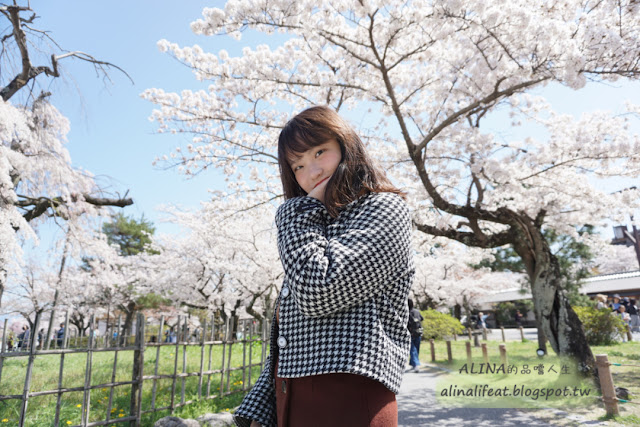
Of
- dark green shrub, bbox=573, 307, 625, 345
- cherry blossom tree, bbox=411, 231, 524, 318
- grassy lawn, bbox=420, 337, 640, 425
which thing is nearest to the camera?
grassy lawn, bbox=420, 337, 640, 425

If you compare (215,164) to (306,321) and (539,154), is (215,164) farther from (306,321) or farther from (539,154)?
(306,321)

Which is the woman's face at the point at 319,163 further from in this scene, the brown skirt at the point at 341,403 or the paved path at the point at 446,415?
the paved path at the point at 446,415

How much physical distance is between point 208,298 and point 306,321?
19670 mm

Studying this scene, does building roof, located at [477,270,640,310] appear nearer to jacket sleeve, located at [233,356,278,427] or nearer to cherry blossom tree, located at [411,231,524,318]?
cherry blossom tree, located at [411,231,524,318]

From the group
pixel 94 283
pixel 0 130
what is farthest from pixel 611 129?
pixel 94 283

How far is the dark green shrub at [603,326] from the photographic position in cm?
1166

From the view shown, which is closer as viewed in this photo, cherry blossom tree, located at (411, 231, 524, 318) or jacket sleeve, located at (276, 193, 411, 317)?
jacket sleeve, located at (276, 193, 411, 317)

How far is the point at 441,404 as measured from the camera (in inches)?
242

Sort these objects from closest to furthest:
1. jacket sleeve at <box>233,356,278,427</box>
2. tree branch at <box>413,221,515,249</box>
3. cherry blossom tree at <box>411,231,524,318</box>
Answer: jacket sleeve at <box>233,356,278,427</box>
tree branch at <box>413,221,515,249</box>
cherry blossom tree at <box>411,231,524,318</box>

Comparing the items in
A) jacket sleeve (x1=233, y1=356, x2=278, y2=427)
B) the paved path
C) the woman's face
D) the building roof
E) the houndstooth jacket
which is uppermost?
the building roof

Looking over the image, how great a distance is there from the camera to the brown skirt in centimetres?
91

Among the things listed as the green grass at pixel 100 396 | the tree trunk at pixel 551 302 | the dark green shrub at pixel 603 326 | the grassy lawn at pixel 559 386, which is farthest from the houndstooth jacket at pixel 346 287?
the dark green shrub at pixel 603 326

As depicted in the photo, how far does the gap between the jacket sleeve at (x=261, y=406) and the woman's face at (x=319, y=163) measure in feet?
1.91

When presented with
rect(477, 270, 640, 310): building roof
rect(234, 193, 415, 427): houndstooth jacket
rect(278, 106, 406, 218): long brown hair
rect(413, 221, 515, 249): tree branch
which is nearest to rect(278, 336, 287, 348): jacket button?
rect(234, 193, 415, 427): houndstooth jacket
